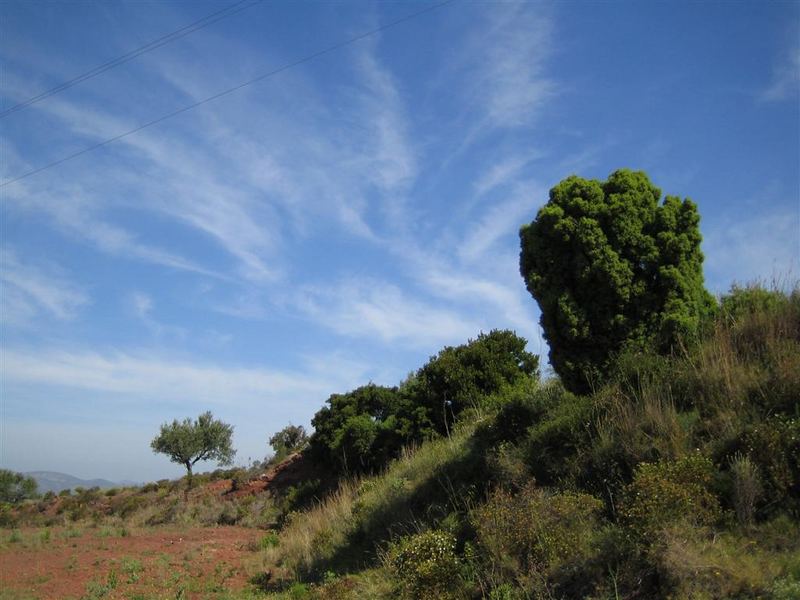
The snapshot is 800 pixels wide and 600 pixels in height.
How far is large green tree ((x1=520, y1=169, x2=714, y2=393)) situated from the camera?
976cm

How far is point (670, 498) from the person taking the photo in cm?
619

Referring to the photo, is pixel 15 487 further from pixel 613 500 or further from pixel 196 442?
pixel 613 500

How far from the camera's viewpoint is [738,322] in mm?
9445

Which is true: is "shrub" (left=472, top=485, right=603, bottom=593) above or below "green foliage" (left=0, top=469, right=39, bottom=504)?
below

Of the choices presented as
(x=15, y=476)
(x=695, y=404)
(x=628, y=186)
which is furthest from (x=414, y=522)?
(x=15, y=476)

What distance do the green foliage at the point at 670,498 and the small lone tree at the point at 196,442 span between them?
39.6 metres

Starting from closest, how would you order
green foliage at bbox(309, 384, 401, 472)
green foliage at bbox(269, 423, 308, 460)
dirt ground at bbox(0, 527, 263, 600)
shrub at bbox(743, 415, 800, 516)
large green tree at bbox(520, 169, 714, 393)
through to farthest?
shrub at bbox(743, 415, 800, 516), large green tree at bbox(520, 169, 714, 393), dirt ground at bbox(0, 527, 263, 600), green foliage at bbox(309, 384, 401, 472), green foliage at bbox(269, 423, 308, 460)

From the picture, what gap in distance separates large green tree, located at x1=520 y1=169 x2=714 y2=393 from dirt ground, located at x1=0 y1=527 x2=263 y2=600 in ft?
26.8

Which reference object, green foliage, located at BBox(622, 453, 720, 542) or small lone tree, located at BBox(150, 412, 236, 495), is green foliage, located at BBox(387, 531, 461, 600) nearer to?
green foliage, located at BBox(622, 453, 720, 542)

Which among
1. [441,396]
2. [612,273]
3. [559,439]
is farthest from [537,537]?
[441,396]

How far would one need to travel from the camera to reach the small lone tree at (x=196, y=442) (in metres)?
41.5

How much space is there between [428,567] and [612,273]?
5262mm

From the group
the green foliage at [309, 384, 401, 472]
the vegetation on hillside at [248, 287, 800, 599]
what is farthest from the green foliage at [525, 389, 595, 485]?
the green foliage at [309, 384, 401, 472]

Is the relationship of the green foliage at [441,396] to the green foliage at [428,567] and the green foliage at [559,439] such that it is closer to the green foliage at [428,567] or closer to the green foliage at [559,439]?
the green foliage at [559,439]
